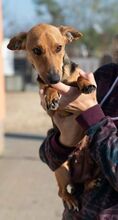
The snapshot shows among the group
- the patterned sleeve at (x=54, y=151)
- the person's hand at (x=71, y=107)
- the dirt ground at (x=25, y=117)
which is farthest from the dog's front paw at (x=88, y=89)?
the dirt ground at (x=25, y=117)

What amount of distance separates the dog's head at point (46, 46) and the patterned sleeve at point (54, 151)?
0.26 metres

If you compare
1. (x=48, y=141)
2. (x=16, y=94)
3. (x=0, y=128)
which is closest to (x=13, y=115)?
(x=0, y=128)

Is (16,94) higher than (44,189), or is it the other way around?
(44,189)

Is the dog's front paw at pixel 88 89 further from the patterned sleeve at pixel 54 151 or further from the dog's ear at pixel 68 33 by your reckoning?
the dog's ear at pixel 68 33

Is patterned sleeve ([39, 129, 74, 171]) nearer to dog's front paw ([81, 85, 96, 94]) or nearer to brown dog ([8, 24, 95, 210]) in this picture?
brown dog ([8, 24, 95, 210])

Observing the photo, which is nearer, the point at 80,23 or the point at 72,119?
the point at 72,119

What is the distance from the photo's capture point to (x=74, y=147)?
98.0 inches

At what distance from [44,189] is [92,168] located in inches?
182

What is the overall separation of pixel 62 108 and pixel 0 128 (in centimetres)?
749

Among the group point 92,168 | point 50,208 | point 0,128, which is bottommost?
point 0,128

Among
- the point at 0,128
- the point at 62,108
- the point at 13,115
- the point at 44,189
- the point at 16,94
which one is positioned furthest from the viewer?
the point at 16,94

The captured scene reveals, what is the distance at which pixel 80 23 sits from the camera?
166ft

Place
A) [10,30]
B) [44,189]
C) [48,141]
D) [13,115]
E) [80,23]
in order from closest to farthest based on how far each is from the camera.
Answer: [48,141] < [44,189] < [13,115] < [10,30] < [80,23]

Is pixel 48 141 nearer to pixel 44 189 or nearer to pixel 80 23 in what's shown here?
pixel 44 189
